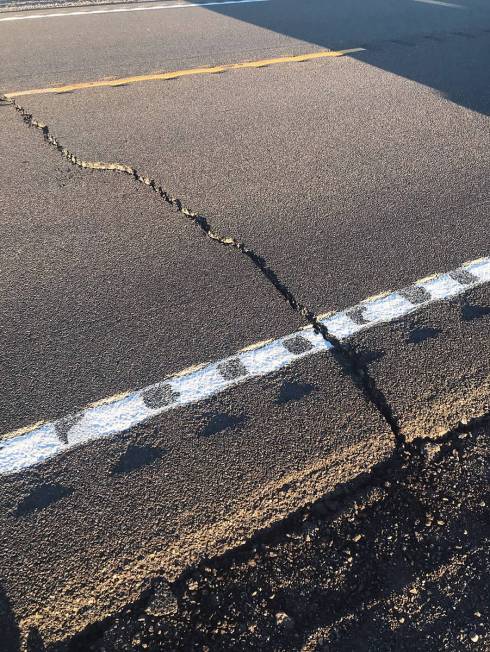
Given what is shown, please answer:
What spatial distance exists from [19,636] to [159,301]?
1.76 metres

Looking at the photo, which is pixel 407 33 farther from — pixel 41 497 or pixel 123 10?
pixel 41 497

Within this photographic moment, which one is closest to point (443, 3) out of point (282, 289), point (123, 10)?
point (123, 10)

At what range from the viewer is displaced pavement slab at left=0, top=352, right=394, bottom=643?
1.87m

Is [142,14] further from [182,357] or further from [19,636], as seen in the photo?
[19,636]

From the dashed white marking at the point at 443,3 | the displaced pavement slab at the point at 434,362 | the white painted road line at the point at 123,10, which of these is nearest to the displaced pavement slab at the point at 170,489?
the displaced pavement slab at the point at 434,362

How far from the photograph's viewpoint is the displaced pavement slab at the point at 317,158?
11.3 feet

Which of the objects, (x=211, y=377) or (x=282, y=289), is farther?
(x=282, y=289)

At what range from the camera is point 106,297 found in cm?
305

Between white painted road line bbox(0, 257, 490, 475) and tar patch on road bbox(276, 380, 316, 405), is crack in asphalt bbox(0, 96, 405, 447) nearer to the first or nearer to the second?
white painted road line bbox(0, 257, 490, 475)

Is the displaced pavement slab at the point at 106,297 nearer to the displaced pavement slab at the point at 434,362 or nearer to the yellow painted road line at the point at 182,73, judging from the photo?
the displaced pavement slab at the point at 434,362

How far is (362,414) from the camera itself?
2.45 m

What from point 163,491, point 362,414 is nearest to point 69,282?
point 163,491

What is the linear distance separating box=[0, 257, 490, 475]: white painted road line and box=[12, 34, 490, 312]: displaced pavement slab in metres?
0.14

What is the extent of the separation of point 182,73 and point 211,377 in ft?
16.5
